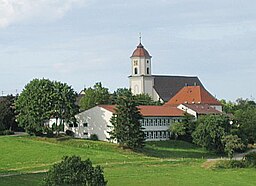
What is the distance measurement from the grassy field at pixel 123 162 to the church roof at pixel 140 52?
40791 mm

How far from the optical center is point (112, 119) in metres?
63.1

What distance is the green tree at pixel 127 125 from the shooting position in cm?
6003

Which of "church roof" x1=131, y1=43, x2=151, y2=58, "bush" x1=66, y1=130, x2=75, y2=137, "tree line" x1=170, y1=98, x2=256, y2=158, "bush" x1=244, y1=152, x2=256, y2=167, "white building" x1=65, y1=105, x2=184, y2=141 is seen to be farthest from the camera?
"church roof" x1=131, y1=43, x2=151, y2=58

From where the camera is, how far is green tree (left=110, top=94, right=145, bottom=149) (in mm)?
60031

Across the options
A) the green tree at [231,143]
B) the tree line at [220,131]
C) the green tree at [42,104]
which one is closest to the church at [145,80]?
the tree line at [220,131]

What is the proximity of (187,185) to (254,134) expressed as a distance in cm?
4291

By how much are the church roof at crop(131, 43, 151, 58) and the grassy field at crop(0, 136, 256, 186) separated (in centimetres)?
4079

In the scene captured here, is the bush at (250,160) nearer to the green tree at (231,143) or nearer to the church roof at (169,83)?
the green tree at (231,143)

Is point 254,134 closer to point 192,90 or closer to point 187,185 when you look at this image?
point 192,90

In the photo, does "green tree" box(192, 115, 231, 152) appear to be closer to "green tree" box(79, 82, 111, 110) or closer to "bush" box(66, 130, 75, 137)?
"bush" box(66, 130, 75, 137)

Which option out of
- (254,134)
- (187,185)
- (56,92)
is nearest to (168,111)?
(254,134)

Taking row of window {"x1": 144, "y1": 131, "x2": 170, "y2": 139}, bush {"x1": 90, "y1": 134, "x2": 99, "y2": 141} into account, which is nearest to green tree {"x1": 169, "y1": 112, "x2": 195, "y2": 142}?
row of window {"x1": 144, "y1": 131, "x2": 170, "y2": 139}

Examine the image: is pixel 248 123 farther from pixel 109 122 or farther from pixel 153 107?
pixel 109 122

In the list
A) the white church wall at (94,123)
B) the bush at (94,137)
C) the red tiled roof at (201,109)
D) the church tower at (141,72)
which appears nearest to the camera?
the white church wall at (94,123)
